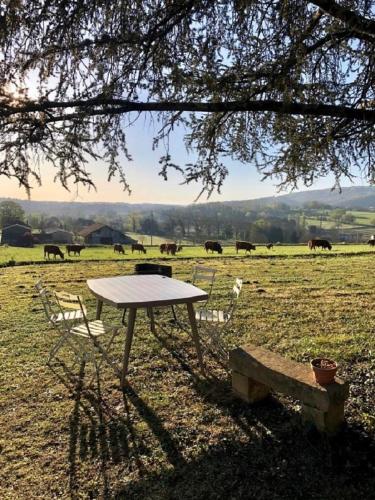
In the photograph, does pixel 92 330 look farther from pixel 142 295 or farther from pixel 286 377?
pixel 286 377

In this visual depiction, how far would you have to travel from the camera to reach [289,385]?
350 centimetres

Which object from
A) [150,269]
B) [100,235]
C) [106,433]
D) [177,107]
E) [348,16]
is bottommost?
[100,235]

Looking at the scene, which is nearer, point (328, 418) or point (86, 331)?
point (328, 418)

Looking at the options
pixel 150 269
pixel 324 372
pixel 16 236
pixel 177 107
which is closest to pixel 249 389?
pixel 324 372

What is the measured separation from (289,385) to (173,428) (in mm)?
1080

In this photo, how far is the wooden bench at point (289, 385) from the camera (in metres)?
3.32

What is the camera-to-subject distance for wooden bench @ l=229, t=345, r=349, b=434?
332cm

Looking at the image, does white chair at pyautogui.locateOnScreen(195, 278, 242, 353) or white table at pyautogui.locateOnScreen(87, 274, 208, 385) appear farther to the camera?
white chair at pyautogui.locateOnScreen(195, 278, 242, 353)

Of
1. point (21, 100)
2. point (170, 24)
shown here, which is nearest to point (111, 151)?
point (21, 100)

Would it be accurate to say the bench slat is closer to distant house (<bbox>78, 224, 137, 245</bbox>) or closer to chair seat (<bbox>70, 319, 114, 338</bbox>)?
chair seat (<bbox>70, 319, 114, 338</bbox>)

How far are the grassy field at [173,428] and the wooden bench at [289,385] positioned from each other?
124mm

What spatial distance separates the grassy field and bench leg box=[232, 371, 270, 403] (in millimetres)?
86

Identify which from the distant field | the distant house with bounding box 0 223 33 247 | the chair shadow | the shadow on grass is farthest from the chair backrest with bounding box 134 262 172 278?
the distant house with bounding box 0 223 33 247

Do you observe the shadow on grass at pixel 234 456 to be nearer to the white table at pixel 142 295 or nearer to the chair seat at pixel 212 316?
the white table at pixel 142 295
